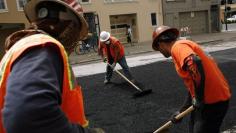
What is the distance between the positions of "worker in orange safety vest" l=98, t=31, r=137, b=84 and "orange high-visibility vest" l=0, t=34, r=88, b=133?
781 cm

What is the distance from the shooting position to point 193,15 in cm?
3203

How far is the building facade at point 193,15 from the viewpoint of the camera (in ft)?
99.1

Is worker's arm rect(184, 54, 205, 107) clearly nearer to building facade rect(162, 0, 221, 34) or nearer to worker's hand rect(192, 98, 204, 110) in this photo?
worker's hand rect(192, 98, 204, 110)

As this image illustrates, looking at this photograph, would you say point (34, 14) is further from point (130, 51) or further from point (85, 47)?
point (85, 47)

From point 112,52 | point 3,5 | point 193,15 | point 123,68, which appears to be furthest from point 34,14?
point 193,15

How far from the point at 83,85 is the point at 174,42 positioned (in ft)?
21.4

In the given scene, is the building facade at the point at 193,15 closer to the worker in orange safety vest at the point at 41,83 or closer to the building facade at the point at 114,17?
the building facade at the point at 114,17

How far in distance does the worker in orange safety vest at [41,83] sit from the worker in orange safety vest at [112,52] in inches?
303

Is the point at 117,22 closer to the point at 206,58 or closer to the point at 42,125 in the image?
the point at 206,58

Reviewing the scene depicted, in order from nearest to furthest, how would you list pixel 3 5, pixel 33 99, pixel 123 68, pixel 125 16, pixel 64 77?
pixel 33 99
pixel 64 77
pixel 123 68
pixel 3 5
pixel 125 16

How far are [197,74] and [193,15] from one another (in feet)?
97.6

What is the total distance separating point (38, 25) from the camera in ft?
5.34

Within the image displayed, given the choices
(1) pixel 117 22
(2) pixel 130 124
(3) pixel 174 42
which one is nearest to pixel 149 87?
(2) pixel 130 124

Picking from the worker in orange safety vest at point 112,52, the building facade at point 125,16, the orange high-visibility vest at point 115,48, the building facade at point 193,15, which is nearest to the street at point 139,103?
the worker in orange safety vest at point 112,52
